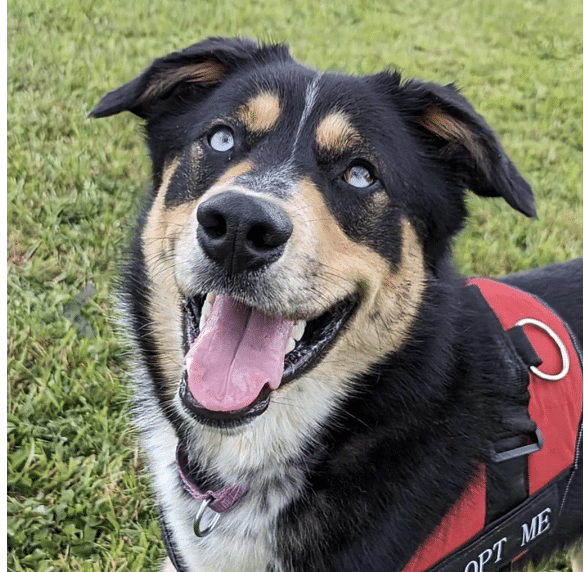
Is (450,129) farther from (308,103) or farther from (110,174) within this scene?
(110,174)

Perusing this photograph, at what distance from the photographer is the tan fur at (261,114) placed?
235cm

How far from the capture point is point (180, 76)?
2568 millimetres

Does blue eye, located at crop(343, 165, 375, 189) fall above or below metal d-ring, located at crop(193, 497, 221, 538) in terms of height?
above

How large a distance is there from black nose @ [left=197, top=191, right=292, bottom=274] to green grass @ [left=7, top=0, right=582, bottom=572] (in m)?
1.60

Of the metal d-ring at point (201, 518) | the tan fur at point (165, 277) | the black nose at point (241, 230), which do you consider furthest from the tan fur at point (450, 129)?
the metal d-ring at point (201, 518)

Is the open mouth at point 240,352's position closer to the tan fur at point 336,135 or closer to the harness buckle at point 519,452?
the tan fur at point 336,135

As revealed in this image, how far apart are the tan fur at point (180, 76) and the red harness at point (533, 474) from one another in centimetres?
140

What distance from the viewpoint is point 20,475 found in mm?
3080

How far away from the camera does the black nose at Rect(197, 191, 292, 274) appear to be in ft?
6.03

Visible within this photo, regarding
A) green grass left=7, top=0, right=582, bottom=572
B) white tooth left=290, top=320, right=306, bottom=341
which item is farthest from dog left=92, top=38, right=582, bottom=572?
green grass left=7, top=0, right=582, bottom=572

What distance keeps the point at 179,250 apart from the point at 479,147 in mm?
1061

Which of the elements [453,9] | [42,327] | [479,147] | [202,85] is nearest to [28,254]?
[42,327]

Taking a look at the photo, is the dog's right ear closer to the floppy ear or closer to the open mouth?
the floppy ear

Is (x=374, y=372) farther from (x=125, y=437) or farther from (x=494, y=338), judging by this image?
(x=125, y=437)
